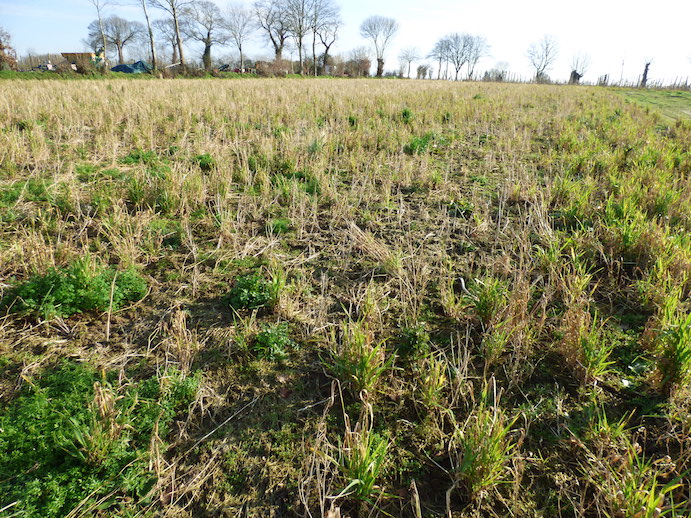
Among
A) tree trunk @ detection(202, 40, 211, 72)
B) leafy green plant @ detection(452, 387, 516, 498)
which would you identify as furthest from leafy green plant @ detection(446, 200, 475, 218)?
tree trunk @ detection(202, 40, 211, 72)

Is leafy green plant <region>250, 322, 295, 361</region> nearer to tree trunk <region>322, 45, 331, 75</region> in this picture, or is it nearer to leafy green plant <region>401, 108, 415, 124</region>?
leafy green plant <region>401, 108, 415, 124</region>

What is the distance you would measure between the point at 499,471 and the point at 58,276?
10.9 feet

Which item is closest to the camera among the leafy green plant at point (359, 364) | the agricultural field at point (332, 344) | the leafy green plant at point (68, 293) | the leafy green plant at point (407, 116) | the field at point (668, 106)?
the agricultural field at point (332, 344)

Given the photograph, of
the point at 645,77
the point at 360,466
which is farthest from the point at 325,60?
the point at 360,466

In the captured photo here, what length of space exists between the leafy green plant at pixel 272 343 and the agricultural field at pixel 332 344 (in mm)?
16

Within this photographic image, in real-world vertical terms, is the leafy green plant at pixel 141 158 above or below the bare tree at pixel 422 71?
below

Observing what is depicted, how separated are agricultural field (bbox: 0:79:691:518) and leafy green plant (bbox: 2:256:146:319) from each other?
0.05 feet

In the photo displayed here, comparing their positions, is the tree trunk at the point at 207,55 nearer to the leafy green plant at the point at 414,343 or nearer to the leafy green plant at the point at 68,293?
the leafy green plant at the point at 68,293

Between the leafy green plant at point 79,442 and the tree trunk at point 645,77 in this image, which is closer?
the leafy green plant at point 79,442

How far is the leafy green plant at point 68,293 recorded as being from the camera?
275 centimetres

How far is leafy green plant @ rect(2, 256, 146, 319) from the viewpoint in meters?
2.75

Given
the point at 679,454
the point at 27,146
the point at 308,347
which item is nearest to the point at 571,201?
the point at 679,454

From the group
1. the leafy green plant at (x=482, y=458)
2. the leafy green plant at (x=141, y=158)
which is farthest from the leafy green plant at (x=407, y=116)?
the leafy green plant at (x=482, y=458)

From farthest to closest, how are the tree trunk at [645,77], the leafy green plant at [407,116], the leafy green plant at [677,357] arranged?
the tree trunk at [645,77] < the leafy green plant at [407,116] < the leafy green plant at [677,357]
